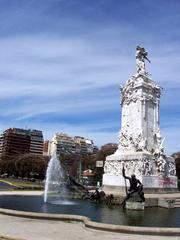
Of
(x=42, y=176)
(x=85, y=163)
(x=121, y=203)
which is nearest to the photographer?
(x=121, y=203)

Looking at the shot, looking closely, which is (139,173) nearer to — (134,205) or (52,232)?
(134,205)

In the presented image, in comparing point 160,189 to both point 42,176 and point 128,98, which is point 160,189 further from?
point 42,176

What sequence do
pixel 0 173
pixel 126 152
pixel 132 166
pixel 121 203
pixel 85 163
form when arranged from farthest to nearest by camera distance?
pixel 0 173 → pixel 85 163 → pixel 126 152 → pixel 132 166 → pixel 121 203

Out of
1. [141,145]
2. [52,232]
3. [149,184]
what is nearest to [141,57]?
[141,145]

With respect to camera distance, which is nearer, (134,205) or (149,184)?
(134,205)

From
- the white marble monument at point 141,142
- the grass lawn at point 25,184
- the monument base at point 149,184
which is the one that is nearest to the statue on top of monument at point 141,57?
the white marble monument at point 141,142

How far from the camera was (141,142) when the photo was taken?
3834cm

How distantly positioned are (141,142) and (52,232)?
80.9ft

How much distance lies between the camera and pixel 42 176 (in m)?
120

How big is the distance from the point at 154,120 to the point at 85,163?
230ft

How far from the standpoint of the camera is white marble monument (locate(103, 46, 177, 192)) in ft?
122

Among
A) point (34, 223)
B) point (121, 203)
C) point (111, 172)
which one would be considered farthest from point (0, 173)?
point (34, 223)

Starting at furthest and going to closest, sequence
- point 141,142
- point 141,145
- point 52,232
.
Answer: point 141,142
point 141,145
point 52,232

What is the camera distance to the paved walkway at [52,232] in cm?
1379
